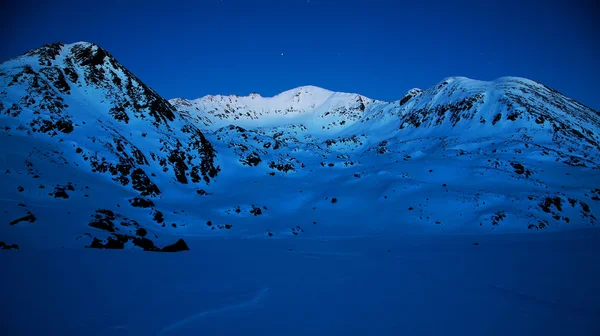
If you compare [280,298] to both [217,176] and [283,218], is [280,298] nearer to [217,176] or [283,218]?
[283,218]

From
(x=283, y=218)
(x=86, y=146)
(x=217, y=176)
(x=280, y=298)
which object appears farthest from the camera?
(x=217, y=176)

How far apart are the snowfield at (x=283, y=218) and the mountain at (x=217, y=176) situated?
0.76ft

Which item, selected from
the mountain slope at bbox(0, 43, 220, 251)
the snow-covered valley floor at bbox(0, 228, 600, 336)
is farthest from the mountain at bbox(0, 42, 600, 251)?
the snow-covered valley floor at bbox(0, 228, 600, 336)

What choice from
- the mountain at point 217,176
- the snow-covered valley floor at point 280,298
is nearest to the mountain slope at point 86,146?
the mountain at point 217,176

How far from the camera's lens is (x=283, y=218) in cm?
3872

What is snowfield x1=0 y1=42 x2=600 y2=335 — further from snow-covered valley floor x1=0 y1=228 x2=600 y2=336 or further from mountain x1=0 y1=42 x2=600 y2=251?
mountain x1=0 y1=42 x2=600 y2=251

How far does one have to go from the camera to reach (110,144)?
38188 mm

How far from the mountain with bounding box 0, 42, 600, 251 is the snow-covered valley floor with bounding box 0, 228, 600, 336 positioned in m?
8.23

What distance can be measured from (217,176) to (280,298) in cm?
4777

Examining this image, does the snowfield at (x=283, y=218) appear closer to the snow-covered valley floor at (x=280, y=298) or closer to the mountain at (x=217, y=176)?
the snow-covered valley floor at (x=280, y=298)

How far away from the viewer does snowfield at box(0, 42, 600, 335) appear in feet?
19.9

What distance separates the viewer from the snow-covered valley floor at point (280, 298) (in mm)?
5293

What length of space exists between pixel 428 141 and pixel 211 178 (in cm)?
5813

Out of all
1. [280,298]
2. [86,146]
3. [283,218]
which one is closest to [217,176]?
[283,218]
